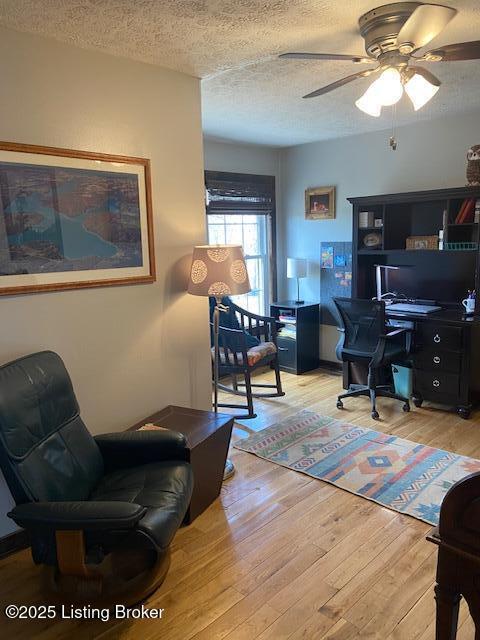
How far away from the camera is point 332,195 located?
484 cm

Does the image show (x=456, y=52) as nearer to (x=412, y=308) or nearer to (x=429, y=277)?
(x=412, y=308)

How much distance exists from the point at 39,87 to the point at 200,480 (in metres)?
2.07

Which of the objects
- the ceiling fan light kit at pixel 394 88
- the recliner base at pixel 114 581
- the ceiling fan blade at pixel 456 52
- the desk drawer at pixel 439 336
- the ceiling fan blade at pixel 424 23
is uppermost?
the ceiling fan blade at pixel 424 23

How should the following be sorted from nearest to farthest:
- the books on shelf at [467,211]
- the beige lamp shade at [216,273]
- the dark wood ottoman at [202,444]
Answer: the dark wood ottoman at [202,444]
the beige lamp shade at [216,273]
the books on shelf at [467,211]

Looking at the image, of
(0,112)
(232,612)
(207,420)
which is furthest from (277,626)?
(0,112)

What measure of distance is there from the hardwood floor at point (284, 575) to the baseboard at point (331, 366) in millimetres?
2273

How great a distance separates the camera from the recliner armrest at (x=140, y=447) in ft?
7.25

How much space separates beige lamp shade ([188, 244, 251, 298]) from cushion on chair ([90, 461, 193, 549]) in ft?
3.18

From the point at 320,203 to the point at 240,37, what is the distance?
9.67 feet

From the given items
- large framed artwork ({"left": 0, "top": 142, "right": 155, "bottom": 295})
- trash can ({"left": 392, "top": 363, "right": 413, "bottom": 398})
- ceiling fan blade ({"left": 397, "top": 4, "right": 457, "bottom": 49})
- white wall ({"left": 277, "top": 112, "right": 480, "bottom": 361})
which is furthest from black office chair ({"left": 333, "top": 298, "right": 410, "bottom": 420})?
ceiling fan blade ({"left": 397, "top": 4, "right": 457, "bottom": 49})

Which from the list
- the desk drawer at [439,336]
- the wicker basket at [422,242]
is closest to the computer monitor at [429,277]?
the wicker basket at [422,242]

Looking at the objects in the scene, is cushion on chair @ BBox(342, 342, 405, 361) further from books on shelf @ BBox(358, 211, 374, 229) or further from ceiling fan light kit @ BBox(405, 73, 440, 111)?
ceiling fan light kit @ BBox(405, 73, 440, 111)

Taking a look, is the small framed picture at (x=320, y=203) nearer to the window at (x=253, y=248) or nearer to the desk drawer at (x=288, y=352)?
the window at (x=253, y=248)

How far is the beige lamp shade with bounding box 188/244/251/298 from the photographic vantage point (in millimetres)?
2623
